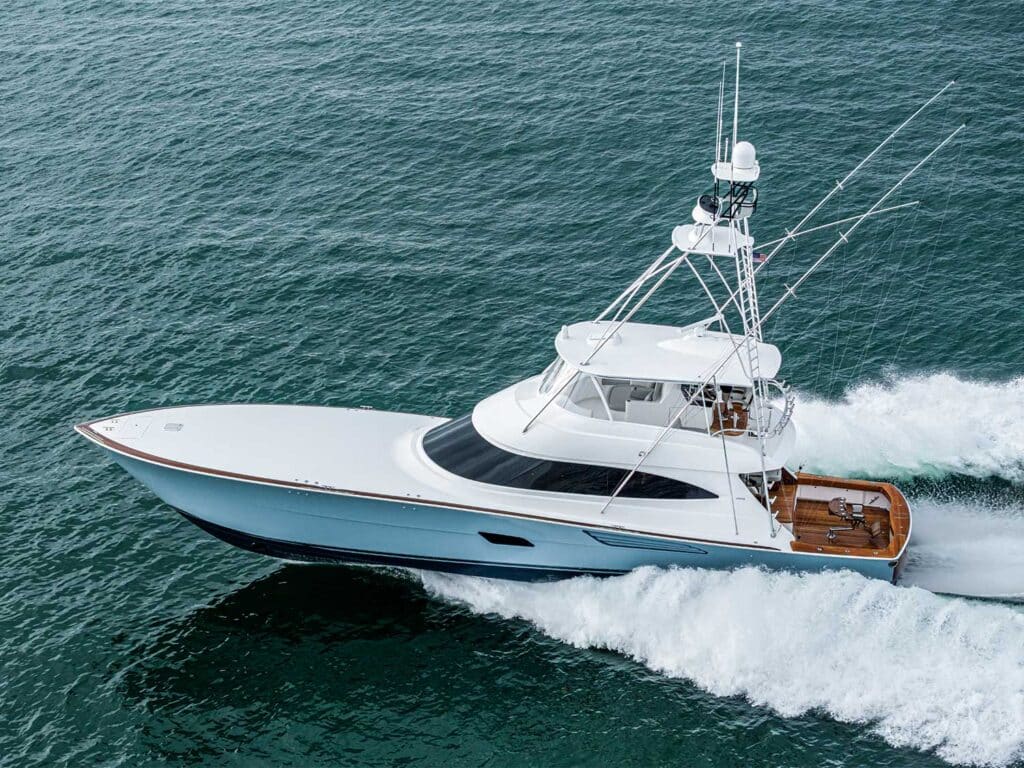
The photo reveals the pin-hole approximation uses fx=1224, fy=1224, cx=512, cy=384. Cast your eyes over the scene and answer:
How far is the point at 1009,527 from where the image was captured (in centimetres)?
2978

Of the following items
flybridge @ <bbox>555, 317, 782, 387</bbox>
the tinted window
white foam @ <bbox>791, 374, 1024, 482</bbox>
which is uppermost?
flybridge @ <bbox>555, 317, 782, 387</bbox>

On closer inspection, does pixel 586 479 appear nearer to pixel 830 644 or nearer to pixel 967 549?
pixel 830 644

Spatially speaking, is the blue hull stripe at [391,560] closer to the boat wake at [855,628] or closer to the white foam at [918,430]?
the boat wake at [855,628]

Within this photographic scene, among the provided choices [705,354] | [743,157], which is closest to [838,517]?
[705,354]

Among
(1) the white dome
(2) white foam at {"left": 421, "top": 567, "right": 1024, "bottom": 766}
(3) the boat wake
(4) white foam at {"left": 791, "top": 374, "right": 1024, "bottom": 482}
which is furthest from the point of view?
(4) white foam at {"left": 791, "top": 374, "right": 1024, "bottom": 482}

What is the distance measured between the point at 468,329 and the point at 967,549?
17.0 m

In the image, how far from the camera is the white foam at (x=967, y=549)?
27.8 m

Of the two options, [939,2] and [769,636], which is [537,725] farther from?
[939,2]

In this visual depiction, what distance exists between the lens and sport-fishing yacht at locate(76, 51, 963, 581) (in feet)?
89.8

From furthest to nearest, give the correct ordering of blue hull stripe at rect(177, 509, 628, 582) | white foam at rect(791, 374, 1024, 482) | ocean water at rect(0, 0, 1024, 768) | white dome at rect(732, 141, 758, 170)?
white foam at rect(791, 374, 1024, 482), blue hull stripe at rect(177, 509, 628, 582), white dome at rect(732, 141, 758, 170), ocean water at rect(0, 0, 1024, 768)

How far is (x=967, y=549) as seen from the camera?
2902 cm

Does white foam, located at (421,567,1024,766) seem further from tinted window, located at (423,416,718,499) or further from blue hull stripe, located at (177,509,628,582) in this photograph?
tinted window, located at (423,416,718,499)

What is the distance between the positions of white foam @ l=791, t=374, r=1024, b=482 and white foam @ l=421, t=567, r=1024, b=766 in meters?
5.84

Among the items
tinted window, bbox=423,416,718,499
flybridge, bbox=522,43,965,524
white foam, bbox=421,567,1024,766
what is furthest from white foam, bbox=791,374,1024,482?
tinted window, bbox=423,416,718,499
